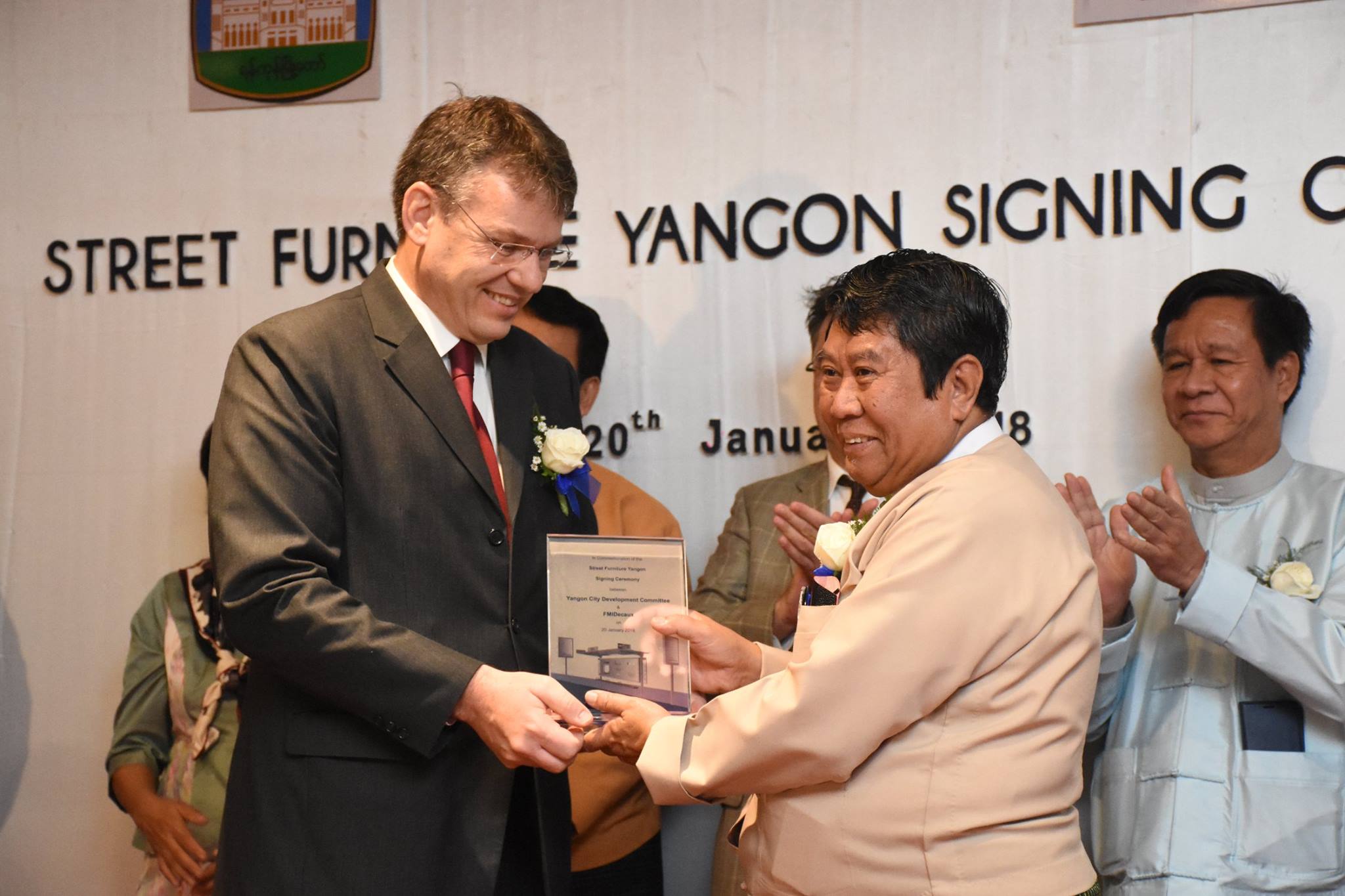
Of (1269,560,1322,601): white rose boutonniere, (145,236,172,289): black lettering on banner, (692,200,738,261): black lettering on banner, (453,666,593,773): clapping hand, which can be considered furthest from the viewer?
(145,236,172,289): black lettering on banner

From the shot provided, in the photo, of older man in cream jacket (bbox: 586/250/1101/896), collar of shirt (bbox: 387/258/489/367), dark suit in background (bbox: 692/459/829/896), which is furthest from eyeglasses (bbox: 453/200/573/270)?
dark suit in background (bbox: 692/459/829/896)

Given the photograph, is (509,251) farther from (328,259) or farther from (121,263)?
(121,263)

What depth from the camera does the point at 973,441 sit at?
6.41 ft

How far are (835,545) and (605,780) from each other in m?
1.18

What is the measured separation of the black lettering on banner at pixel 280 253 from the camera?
3826 mm

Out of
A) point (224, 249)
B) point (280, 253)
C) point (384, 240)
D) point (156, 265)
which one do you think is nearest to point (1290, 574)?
point (384, 240)

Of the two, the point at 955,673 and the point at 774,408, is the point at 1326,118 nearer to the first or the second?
the point at 774,408

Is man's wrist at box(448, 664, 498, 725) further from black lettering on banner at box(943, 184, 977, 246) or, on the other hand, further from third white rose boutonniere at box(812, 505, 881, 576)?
black lettering on banner at box(943, 184, 977, 246)

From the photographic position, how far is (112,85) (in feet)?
12.9

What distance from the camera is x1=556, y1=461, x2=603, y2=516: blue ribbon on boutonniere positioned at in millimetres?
2295

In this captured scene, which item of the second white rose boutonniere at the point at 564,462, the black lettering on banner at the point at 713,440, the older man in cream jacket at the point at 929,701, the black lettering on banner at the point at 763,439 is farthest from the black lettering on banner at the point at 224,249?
the older man in cream jacket at the point at 929,701

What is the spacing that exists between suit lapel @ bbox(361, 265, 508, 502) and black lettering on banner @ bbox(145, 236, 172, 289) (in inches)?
78.4

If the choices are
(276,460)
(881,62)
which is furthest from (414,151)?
(881,62)

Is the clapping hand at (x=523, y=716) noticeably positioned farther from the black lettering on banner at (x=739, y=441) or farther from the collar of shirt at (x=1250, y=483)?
the collar of shirt at (x=1250, y=483)
